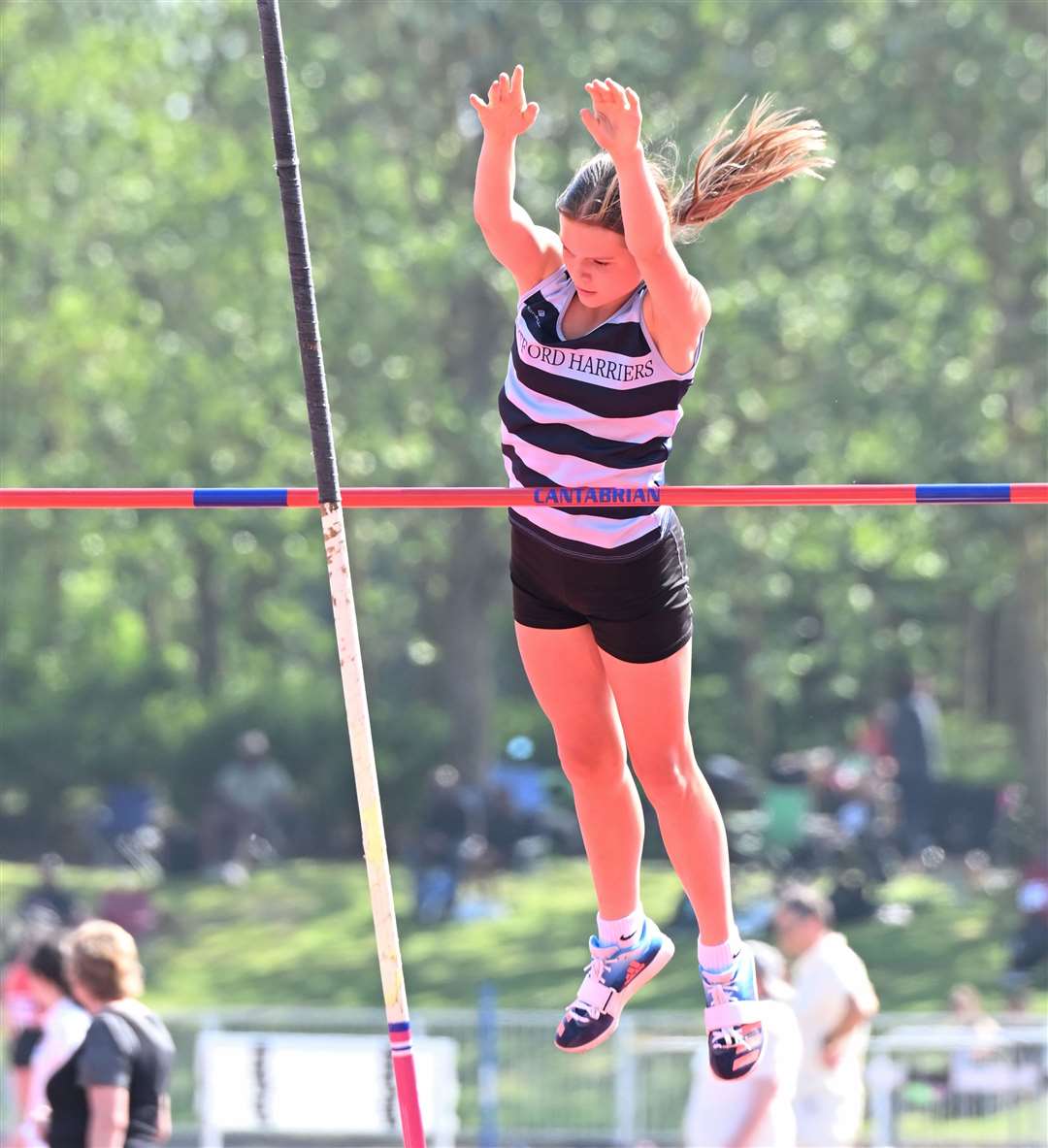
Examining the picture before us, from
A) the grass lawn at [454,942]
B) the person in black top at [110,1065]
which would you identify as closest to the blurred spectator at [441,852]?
the grass lawn at [454,942]

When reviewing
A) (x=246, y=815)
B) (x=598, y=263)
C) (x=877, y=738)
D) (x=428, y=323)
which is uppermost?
(x=428, y=323)

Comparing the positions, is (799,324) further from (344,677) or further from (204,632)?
(344,677)

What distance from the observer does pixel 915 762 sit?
18.5 meters

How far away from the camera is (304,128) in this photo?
18953 millimetres

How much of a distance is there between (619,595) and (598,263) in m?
0.63

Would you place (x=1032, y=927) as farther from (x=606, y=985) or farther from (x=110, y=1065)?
(x=606, y=985)

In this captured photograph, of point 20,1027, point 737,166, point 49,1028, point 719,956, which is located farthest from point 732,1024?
point 20,1027

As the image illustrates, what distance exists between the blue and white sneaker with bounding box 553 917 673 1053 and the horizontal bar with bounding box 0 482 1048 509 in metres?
0.93

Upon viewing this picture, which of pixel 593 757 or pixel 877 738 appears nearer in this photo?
pixel 593 757

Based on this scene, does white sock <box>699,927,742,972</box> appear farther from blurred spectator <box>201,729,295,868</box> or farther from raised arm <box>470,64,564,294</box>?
blurred spectator <box>201,729,295,868</box>

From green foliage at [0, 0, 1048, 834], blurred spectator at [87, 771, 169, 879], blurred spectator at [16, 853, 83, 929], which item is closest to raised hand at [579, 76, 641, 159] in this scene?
blurred spectator at [16, 853, 83, 929]

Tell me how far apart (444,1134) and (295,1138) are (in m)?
0.74

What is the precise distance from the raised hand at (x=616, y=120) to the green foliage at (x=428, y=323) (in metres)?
13.5

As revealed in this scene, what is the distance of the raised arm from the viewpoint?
3.89 meters
